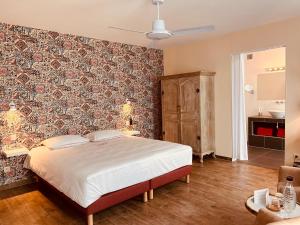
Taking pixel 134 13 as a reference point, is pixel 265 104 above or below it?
below

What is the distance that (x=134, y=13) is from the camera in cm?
340

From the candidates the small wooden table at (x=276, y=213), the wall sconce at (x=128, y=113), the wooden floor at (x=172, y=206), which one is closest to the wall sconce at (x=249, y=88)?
the wooden floor at (x=172, y=206)

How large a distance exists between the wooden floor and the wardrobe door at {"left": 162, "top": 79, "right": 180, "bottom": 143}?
1.52 meters

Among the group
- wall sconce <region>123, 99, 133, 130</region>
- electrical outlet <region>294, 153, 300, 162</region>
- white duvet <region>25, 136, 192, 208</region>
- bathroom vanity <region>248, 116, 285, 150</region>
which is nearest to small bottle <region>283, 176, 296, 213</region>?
white duvet <region>25, 136, 192, 208</region>

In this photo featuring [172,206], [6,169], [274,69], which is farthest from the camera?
[274,69]

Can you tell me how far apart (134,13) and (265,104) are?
4.62 m

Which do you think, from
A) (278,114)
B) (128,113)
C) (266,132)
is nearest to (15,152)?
(128,113)

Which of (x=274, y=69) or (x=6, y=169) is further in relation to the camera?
(x=274, y=69)

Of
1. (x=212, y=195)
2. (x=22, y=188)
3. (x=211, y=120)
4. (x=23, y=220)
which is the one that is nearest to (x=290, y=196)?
(x=212, y=195)

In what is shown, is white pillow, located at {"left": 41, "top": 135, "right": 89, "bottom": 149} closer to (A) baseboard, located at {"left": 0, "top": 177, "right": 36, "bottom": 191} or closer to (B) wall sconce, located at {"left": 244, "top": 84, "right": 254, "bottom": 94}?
(A) baseboard, located at {"left": 0, "top": 177, "right": 36, "bottom": 191}

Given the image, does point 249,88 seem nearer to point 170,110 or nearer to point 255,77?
point 255,77

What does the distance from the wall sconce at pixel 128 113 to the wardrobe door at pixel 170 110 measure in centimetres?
78

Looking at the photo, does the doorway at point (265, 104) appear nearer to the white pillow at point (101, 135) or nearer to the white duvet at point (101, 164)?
the white duvet at point (101, 164)

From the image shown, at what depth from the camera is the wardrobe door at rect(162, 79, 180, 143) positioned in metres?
5.28
